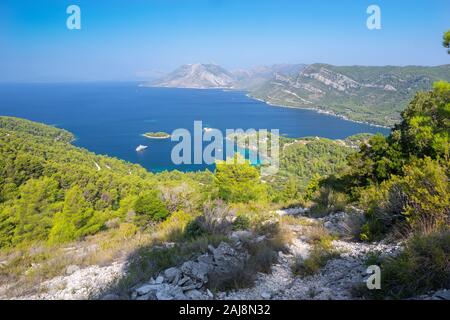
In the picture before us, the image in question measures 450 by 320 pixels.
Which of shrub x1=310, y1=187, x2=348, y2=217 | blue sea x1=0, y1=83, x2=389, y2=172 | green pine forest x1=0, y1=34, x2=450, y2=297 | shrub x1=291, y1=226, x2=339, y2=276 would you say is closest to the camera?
green pine forest x1=0, y1=34, x2=450, y2=297

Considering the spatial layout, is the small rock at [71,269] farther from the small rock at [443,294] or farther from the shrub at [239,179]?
the shrub at [239,179]

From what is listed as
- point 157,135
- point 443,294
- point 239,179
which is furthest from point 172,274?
point 157,135

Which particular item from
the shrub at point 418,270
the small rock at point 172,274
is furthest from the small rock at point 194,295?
the shrub at point 418,270

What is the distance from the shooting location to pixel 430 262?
12.6 feet

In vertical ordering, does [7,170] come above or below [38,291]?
below

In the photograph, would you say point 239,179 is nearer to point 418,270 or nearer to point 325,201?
point 325,201

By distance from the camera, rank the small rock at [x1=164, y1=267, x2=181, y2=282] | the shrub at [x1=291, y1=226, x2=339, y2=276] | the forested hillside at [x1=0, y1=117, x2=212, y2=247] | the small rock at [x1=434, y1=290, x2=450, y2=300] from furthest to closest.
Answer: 1. the forested hillside at [x1=0, y1=117, x2=212, y2=247]
2. the shrub at [x1=291, y1=226, x2=339, y2=276]
3. the small rock at [x1=164, y1=267, x2=181, y2=282]
4. the small rock at [x1=434, y1=290, x2=450, y2=300]

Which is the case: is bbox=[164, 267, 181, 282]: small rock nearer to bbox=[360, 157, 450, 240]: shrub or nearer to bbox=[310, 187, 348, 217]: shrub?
bbox=[360, 157, 450, 240]: shrub

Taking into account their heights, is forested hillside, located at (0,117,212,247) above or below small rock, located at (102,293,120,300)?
below

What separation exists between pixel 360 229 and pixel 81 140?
107 metres

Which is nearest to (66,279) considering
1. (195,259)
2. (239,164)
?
(195,259)

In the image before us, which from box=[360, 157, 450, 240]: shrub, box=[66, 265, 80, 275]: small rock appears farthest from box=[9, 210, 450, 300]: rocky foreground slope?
box=[360, 157, 450, 240]: shrub

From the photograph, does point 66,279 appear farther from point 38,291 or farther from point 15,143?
point 15,143
